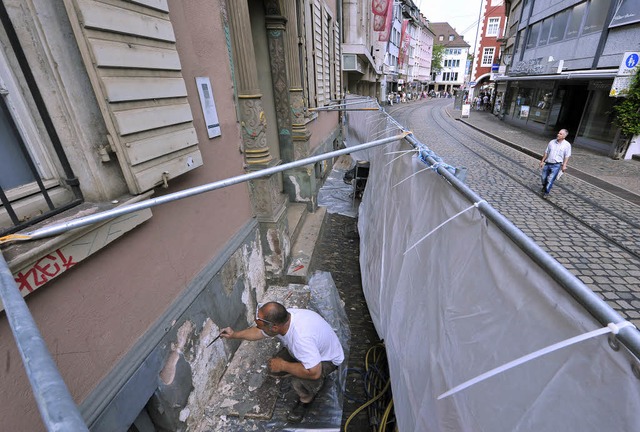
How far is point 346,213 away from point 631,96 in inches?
443

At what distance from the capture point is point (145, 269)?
221 centimetres

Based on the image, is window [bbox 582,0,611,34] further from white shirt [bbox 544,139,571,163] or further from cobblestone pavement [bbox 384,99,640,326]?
white shirt [bbox 544,139,571,163]

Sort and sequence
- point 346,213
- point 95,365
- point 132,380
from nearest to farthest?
point 95,365
point 132,380
point 346,213

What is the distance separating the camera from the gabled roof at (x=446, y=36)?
70050 millimetres

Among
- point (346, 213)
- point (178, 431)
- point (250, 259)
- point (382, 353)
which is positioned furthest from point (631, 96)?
point (178, 431)

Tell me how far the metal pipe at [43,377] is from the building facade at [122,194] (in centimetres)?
72

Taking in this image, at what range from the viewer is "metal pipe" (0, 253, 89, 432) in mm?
509

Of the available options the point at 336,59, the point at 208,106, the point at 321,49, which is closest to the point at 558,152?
the point at 321,49

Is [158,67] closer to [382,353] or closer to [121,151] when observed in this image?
[121,151]

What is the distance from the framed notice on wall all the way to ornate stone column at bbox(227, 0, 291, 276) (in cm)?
66

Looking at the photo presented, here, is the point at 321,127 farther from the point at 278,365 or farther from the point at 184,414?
the point at 184,414

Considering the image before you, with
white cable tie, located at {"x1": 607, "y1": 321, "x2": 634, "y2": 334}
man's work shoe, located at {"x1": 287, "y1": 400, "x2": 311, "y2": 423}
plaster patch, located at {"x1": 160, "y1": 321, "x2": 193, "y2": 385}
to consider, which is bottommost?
man's work shoe, located at {"x1": 287, "y1": 400, "x2": 311, "y2": 423}

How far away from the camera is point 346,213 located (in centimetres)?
762

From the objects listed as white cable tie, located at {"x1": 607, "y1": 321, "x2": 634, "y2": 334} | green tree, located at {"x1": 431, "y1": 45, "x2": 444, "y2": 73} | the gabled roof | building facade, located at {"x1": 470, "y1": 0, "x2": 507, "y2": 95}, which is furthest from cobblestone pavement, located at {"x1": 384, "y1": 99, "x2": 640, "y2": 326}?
the gabled roof
